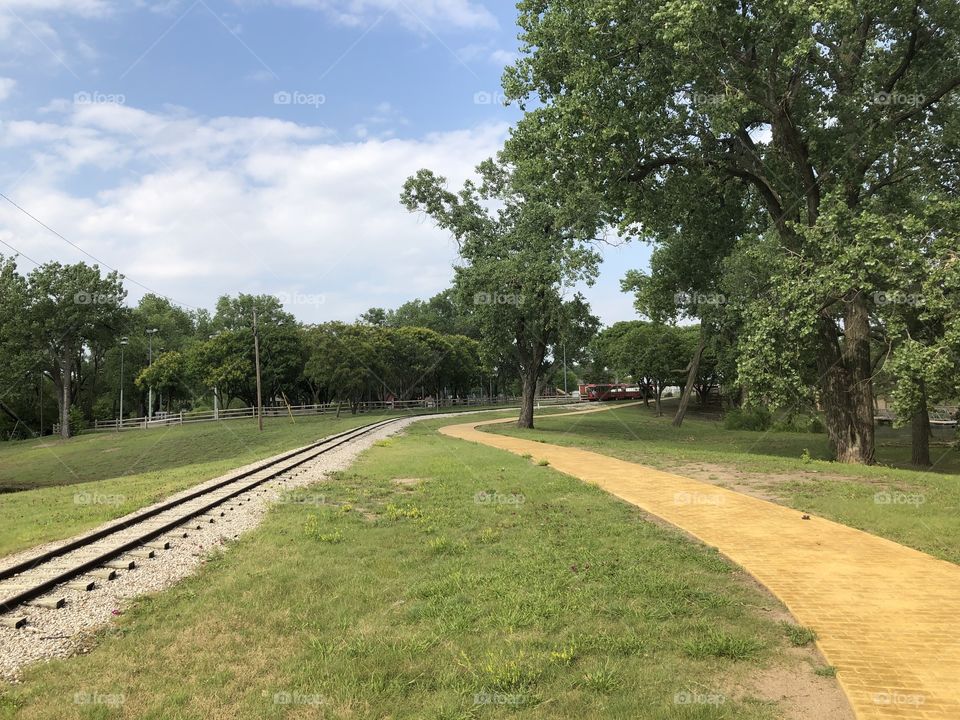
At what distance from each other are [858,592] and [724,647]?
2.21 m

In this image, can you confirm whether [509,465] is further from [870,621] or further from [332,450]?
[870,621]

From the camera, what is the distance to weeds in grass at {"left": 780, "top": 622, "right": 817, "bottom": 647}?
503 cm

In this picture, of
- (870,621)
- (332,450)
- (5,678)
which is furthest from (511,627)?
(332,450)

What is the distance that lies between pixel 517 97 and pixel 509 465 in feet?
41.4

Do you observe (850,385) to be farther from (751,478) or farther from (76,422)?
(76,422)

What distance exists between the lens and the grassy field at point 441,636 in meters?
4.17

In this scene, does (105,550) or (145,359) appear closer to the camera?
(105,550)

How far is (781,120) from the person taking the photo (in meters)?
18.3

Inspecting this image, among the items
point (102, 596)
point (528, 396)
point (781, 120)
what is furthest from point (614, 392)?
point (102, 596)

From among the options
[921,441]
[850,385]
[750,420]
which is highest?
[850,385]

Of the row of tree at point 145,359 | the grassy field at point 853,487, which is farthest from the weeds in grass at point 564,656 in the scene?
the row of tree at point 145,359

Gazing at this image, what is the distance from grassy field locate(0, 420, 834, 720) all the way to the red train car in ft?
249

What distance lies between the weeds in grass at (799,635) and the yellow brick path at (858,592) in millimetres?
70

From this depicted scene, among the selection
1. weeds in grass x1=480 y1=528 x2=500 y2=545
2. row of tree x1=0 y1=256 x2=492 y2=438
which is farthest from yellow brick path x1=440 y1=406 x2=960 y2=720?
row of tree x1=0 y1=256 x2=492 y2=438
